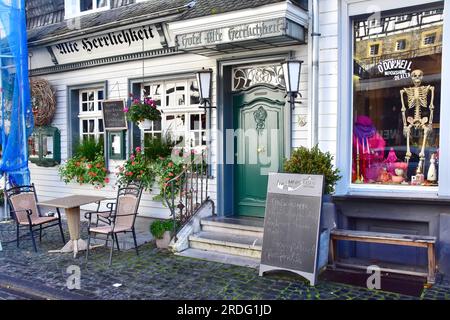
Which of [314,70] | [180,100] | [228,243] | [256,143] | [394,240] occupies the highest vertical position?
[314,70]

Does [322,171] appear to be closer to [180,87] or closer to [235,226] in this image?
[235,226]

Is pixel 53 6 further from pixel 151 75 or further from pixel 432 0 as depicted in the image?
pixel 432 0

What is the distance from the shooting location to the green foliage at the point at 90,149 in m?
9.37

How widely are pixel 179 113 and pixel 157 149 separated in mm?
792

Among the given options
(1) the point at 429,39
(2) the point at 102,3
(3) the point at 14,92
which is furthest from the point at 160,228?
(2) the point at 102,3

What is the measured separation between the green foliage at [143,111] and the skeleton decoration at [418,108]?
4195mm

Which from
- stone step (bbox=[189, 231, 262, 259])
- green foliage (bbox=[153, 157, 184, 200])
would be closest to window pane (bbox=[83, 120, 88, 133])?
green foliage (bbox=[153, 157, 184, 200])

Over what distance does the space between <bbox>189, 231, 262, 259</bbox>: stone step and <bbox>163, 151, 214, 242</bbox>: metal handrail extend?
0.33 m

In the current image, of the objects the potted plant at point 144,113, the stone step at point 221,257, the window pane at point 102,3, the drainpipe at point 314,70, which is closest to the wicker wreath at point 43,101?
the window pane at point 102,3

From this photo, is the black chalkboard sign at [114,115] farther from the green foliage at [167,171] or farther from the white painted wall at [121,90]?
the green foliage at [167,171]

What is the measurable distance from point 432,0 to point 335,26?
1.22 meters

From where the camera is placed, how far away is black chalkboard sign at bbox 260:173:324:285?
5.14 metres

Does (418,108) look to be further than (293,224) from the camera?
Yes

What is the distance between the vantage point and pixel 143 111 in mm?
7883
